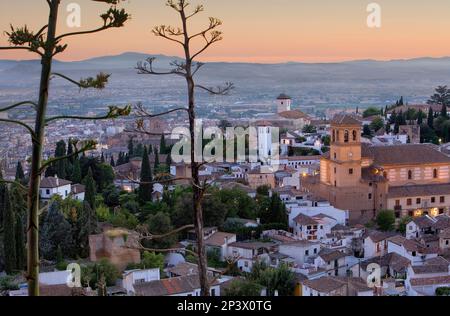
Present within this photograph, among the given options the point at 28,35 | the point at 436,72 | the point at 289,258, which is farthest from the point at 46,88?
the point at 436,72

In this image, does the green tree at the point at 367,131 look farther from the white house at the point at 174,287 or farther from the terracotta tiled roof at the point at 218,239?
the white house at the point at 174,287

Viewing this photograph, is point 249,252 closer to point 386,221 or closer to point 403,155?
point 386,221

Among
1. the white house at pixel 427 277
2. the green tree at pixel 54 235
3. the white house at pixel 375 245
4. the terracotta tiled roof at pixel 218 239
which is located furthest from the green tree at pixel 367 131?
the white house at pixel 427 277

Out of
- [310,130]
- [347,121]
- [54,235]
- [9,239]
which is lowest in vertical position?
[54,235]

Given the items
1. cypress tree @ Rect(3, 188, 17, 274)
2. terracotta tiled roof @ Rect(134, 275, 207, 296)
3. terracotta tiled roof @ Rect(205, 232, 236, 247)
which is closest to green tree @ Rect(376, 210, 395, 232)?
terracotta tiled roof @ Rect(205, 232, 236, 247)

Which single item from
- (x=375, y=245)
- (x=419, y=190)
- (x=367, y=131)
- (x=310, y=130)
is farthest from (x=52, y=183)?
(x=310, y=130)
